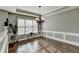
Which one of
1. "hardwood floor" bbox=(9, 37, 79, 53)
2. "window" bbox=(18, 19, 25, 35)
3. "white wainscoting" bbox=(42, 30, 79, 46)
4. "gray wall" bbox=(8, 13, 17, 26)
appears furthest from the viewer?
"window" bbox=(18, 19, 25, 35)

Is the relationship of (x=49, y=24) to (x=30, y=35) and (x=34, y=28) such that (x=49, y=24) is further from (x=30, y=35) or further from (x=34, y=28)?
(x=30, y=35)

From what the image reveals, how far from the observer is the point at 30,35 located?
18.7ft

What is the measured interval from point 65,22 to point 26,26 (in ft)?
9.71

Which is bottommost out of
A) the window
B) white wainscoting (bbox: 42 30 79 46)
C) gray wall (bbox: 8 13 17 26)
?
white wainscoting (bbox: 42 30 79 46)

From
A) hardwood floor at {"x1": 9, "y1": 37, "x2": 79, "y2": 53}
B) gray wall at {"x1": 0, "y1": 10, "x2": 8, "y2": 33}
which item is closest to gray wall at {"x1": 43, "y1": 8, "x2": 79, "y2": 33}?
hardwood floor at {"x1": 9, "y1": 37, "x2": 79, "y2": 53}

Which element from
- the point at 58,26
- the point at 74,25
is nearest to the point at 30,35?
the point at 58,26

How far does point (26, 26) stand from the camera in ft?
18.2

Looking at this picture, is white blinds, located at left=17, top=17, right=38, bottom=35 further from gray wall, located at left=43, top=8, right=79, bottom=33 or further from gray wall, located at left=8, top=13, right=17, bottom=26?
gray wall, located at left=43, top=8, right=79, bottom=33

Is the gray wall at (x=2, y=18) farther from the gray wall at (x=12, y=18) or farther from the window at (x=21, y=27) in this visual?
the window at (x=21, y=27)

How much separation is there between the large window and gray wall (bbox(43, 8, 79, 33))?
129cm

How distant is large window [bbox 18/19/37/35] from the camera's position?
510 cm

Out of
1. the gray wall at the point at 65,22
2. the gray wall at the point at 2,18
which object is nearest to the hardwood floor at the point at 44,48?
the gray wall at the point at 65,22

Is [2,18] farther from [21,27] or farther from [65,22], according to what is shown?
[65,22]

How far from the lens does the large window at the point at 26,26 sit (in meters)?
5.10
